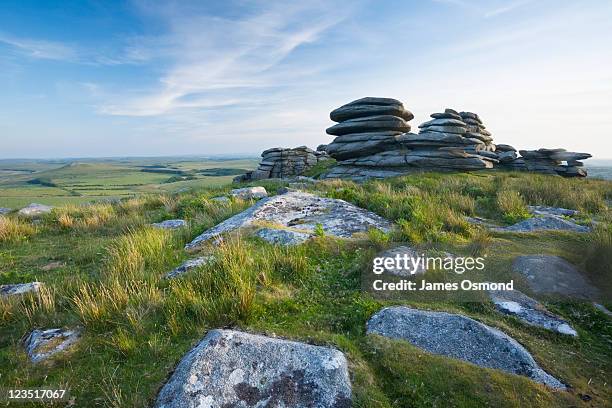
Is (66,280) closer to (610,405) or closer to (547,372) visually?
(547,372)

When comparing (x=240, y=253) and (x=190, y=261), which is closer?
(x=240, y=253)

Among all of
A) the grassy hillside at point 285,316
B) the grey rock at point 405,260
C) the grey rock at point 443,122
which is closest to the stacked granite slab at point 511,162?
the grey rock at point 443,122

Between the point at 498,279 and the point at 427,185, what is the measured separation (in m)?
13.0

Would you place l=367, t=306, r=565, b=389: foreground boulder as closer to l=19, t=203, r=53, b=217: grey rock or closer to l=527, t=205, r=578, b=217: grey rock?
l=527, t=205, r=578, b=217: grey rock

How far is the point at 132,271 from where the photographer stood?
6270mm

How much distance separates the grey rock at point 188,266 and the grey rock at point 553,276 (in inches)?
233

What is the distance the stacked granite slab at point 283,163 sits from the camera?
37.6m

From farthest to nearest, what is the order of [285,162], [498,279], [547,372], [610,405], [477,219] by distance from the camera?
[285,162] → [477,219] → [498,279] → [547,372] → [610,405]

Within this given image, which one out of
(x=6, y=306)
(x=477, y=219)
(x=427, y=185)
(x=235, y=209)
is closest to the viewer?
(x=6, y=306)

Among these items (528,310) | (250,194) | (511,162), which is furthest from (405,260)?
(511,162)

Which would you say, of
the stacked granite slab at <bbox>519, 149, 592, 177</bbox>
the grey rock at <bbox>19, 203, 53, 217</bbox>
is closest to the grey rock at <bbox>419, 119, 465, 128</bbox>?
the stacked granite slab at <bbox>519, 149, 592, 177</bbox>

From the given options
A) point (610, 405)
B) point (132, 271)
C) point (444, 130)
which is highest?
point (444, 130)

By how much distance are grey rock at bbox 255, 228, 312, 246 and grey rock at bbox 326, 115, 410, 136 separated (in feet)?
76.0

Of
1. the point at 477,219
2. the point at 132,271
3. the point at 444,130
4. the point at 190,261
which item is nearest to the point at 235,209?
the point at 190,261
